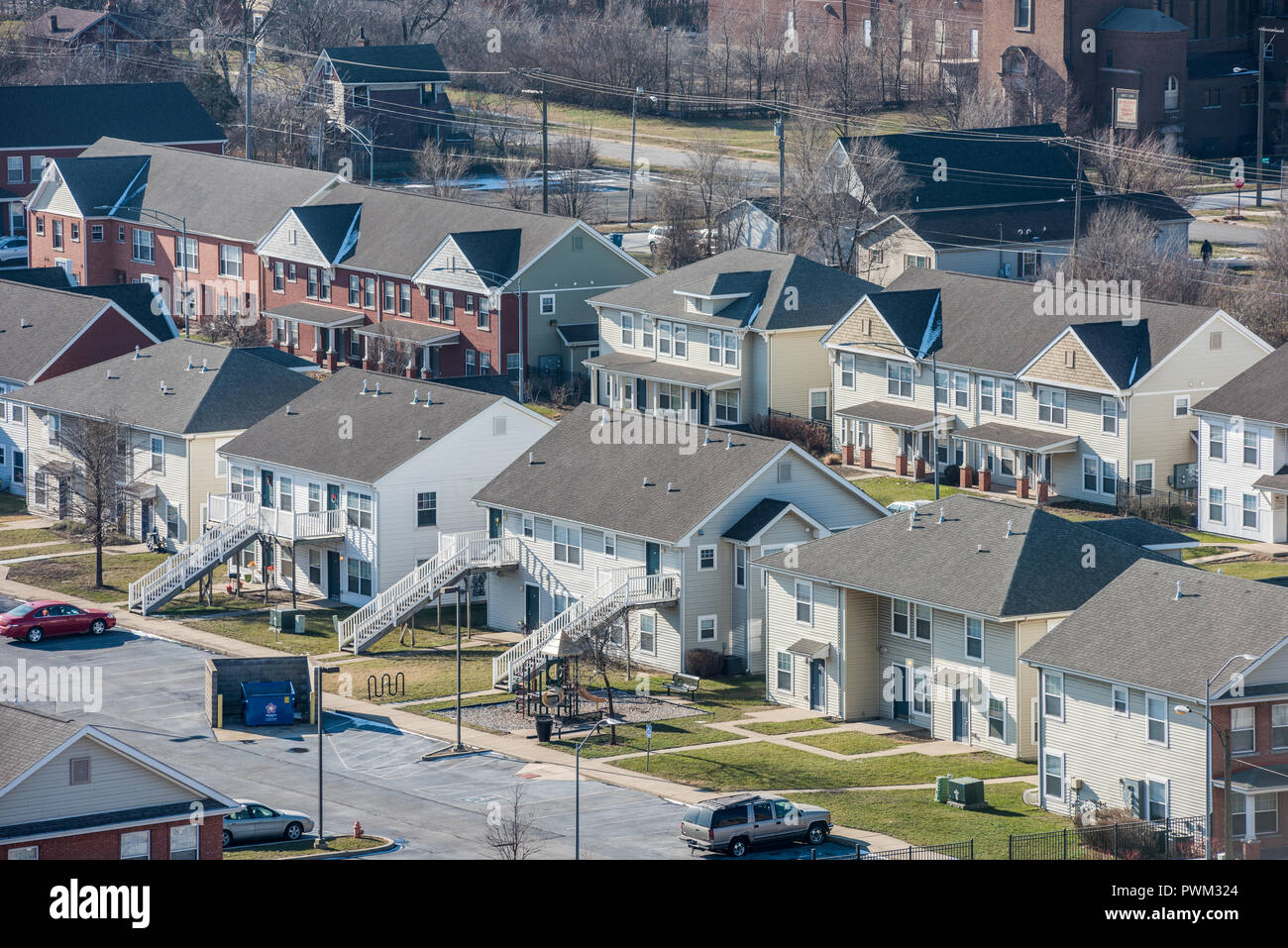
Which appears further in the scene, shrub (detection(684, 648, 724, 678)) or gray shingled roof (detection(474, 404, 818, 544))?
gray shingled roof (detection(474, 404, 818, 544))

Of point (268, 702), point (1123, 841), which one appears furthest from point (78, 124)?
point (1123, 841)

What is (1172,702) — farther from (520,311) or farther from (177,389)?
(520,311)

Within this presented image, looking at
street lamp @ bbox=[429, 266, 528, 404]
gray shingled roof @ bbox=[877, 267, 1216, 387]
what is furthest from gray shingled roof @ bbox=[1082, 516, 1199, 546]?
street lamp @ bbox=[429, 266, 528, 404]

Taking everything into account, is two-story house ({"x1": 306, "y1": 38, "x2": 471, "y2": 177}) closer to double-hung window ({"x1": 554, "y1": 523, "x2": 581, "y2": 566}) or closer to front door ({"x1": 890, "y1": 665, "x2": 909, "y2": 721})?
double-hung window ({"x1": 554, "y1": 523, "x2": 581, "y2": 566})

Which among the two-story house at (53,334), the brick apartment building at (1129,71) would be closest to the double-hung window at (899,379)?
the two-story house at (53,334)

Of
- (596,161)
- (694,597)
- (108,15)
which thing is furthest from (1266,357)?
(108,15)

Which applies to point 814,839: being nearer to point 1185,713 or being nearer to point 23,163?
point 1185,713
